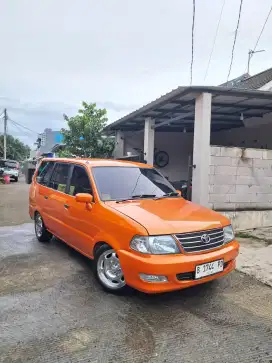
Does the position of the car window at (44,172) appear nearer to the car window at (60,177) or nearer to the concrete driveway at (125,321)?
the car window at (60,177)

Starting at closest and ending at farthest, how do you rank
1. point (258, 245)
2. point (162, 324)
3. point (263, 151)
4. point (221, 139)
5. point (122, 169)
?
point (162, 324) < point (122, 169) < point (258, 245) < point (263, 151) < point (221, 139)

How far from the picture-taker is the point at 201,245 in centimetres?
327

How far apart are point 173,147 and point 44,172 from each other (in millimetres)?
9062

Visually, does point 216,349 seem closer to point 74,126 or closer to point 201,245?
point 201,245

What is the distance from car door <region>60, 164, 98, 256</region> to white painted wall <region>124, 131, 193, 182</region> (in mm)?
8941

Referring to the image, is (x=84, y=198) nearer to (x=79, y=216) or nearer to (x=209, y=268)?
(x=79, y=216)

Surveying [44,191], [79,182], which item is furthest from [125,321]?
[44,191]

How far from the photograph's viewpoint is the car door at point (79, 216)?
3.87 metres

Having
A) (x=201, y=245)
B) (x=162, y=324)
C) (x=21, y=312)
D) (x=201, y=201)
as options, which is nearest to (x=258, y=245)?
(x=201, y=201)

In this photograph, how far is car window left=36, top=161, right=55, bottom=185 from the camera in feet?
18.5

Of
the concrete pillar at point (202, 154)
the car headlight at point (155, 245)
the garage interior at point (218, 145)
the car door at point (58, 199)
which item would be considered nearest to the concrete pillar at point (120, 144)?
the garage interior at point (218, 145)

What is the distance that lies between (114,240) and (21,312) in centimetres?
120

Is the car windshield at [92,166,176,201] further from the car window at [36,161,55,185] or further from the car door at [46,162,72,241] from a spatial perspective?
the car window at [36,161,55,185]

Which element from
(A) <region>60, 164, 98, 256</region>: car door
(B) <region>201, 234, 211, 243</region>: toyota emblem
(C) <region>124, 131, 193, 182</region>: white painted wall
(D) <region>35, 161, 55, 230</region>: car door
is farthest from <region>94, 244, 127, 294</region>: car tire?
(C) <region>124, 131, 193, 182</region>: white painted wall
